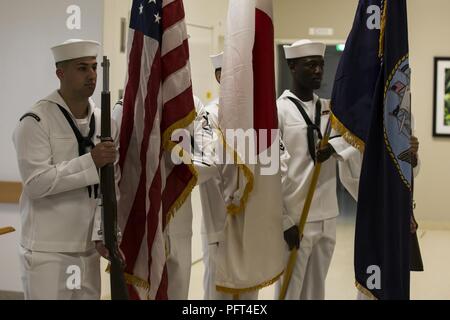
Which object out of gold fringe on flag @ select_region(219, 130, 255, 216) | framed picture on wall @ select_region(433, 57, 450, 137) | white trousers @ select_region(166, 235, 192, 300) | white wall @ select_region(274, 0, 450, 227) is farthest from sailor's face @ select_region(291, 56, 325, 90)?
framed picture on wall @ select_region(433, 57, 450, 137)

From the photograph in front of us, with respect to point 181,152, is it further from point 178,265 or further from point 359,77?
point 359,77

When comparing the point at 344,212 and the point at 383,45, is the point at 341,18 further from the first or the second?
the point at 383,45

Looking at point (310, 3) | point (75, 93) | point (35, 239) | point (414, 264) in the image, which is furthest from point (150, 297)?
point (310, 3)

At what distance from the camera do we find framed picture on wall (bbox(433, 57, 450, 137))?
18.9 ft

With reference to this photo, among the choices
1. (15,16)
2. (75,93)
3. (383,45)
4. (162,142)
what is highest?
(15,16)

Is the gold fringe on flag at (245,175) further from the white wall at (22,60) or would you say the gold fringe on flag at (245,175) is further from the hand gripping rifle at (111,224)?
the white wall at (22,60)

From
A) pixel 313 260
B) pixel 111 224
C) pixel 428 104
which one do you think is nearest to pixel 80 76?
pixel 111 224

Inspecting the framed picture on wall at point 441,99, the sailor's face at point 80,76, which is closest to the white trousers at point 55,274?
the sailor's face at point 80,76

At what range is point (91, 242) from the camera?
256 centimetres

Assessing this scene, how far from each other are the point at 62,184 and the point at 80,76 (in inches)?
16.5

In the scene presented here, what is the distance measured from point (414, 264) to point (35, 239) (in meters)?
1.59

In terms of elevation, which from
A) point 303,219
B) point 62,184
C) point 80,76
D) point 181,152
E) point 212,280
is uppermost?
point 80,76

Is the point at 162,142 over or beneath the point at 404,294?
over

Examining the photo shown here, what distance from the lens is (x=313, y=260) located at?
11.1 ft
